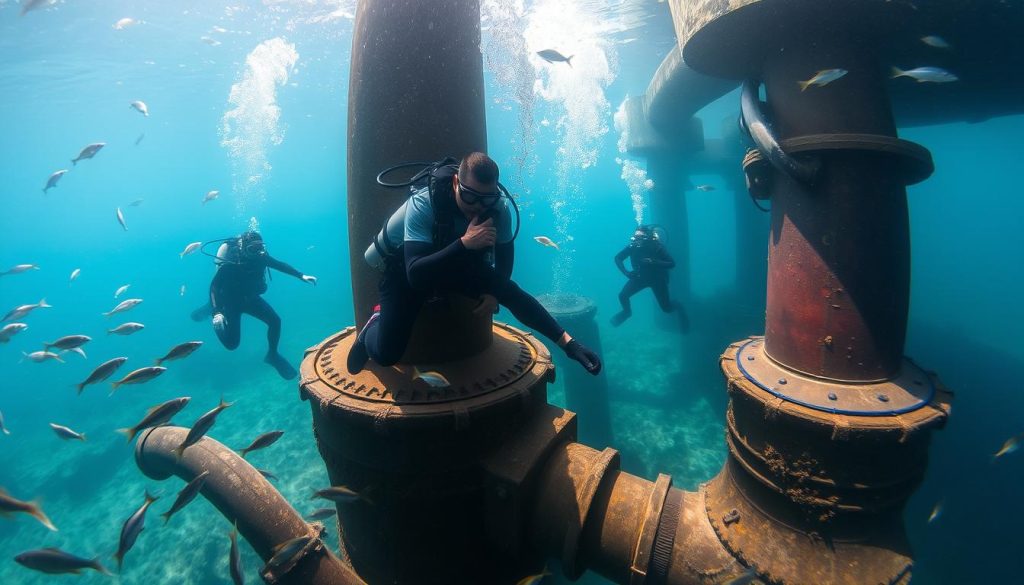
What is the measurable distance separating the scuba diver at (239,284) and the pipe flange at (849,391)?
8.19 meters

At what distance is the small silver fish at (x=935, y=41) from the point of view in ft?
10.3

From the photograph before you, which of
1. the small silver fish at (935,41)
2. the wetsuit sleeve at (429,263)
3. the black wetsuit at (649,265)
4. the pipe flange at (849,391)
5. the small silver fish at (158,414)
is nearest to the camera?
the wetsuit sleeve at (429,263)

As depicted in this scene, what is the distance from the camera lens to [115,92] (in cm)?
2872

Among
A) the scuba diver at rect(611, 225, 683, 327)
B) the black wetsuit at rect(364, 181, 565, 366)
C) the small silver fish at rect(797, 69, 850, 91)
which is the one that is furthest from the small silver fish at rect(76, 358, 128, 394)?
the scuba diver at rect(611, 225, 683, 327)

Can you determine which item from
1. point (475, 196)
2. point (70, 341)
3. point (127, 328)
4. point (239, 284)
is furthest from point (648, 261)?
point (70, 341)

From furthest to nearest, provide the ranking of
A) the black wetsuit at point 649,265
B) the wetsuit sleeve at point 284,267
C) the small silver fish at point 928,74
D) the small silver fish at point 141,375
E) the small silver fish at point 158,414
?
the black wetsuit at point 649,265
the wetsuit sleeve at point 284,267
the small silver fish at point 141,375
the small silver fish at point 158,414
the small silver fish at point 928,74

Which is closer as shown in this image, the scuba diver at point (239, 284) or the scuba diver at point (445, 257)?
the scuba diver at point (445, 257)

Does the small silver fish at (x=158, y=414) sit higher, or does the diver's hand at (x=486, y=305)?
the diver's hand at (x=486, y=305)

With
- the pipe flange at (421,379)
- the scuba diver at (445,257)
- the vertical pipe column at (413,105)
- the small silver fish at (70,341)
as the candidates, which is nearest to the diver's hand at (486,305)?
the scuba diver at (445,257)

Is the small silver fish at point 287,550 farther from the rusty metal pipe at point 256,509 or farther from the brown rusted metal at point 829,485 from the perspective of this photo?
the brown rusted metal at point 829,485

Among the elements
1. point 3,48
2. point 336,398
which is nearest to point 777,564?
point 336,398

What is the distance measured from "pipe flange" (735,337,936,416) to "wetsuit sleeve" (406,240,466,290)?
2044 millimetres

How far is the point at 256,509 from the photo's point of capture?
2889mm

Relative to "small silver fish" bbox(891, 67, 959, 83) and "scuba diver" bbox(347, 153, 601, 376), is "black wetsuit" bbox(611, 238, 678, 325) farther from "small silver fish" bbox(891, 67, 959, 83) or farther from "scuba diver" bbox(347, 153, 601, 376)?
"scuba diver" bbox(347, 153, 601, 376)
